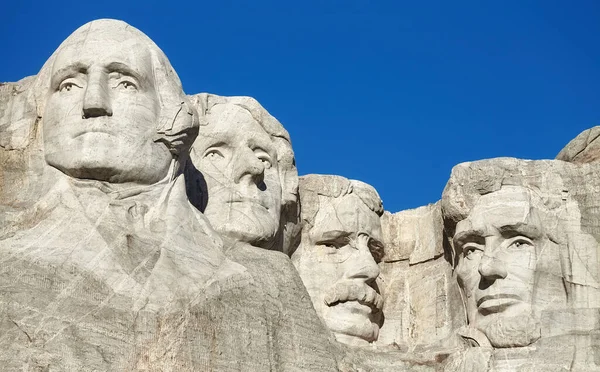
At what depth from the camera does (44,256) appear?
15.4 metres

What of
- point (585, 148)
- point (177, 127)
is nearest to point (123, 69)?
point (177, 127)

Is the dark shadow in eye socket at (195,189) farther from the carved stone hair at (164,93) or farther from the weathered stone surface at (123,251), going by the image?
the carved stone hair at (164,93)

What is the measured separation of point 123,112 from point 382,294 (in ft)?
11.8

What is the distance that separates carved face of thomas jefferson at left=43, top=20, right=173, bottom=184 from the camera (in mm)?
16188

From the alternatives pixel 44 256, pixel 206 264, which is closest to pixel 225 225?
Result: pixel 206 264

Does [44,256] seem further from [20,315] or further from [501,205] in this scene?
[501,205]

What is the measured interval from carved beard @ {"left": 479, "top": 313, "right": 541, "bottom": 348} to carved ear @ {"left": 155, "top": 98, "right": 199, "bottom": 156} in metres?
3.09

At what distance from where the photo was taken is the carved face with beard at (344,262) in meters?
18.2

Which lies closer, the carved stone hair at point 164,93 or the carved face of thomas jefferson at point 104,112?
the carved face of thomas jefferson at point 104,112

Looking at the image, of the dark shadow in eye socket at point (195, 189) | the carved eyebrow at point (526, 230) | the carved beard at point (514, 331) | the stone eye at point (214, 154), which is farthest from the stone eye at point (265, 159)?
the carved beard at point (514, 331)

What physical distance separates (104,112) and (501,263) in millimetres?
3837

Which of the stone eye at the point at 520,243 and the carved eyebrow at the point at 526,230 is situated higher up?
the carved eyebrow at the point at 526,230

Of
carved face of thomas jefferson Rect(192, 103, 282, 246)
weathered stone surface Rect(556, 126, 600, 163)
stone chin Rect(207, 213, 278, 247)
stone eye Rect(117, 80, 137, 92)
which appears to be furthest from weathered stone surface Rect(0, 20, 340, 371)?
weathered stone surface Rect(556, 126, 600, 163)

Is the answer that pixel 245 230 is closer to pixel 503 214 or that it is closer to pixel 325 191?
pixel 325 191
